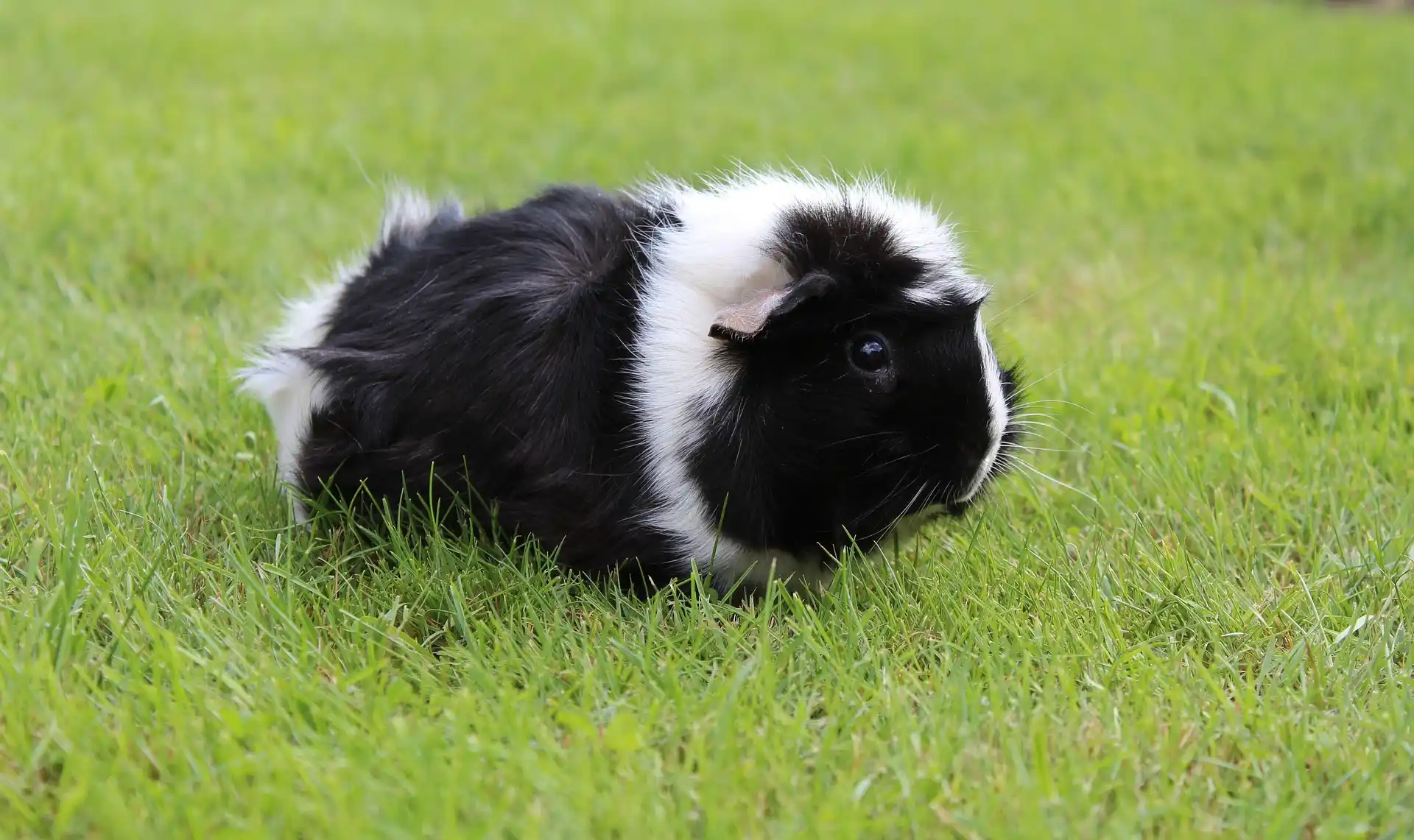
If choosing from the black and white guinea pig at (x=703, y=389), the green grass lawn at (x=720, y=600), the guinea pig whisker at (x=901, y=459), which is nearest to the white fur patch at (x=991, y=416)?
the black and white guinea pig at (x=703, y=389)

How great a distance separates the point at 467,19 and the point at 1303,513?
6.81 m

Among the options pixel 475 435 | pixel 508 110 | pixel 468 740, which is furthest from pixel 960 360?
pixel 508 110

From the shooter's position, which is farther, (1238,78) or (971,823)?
(1238,78)

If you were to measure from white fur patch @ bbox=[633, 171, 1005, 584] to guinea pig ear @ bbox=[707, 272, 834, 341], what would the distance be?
0.10m

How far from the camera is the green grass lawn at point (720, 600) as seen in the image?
68.5 inches

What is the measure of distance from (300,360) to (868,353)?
1194mm

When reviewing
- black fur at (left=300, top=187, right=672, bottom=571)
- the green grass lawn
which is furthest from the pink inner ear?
the green grass lawn

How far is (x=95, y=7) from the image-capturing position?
7383mm

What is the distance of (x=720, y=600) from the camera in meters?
2.27

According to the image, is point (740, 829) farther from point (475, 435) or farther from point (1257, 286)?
point (1257, 286)

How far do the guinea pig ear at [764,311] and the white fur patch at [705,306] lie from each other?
104mm

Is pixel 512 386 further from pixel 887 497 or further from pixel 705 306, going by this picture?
pixel 887 497

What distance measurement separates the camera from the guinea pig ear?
6.70ft

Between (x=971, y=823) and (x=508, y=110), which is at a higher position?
(x=508, y=110)
